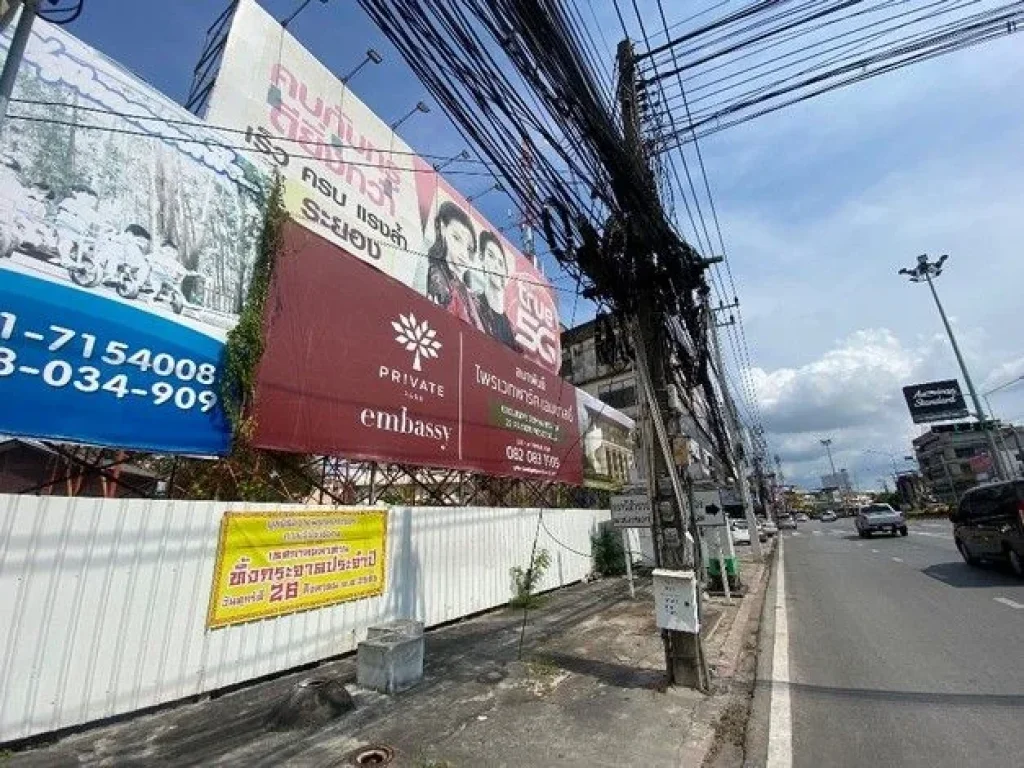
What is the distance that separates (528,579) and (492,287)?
733 cm

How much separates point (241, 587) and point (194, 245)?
3870 mm

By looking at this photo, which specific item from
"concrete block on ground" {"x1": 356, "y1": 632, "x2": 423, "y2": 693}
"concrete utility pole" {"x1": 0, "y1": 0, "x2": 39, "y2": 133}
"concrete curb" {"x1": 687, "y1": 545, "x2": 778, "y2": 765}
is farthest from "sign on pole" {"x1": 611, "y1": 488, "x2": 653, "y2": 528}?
"concrete utility pole" {"x1": 0, "y1": 0, "x2": 39, "y2": 133}

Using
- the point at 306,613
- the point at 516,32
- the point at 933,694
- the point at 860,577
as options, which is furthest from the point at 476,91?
the point at 860,577

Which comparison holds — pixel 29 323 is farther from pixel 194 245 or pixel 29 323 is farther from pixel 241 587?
pixel 241 587

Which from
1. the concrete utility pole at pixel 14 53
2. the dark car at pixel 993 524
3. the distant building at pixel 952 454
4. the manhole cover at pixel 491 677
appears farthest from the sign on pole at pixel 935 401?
the concrete utility pole at pixel 14 53

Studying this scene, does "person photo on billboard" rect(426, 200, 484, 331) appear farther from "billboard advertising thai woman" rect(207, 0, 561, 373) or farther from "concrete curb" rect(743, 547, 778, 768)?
"concrete curb" rect(743, 547, 778, 768)

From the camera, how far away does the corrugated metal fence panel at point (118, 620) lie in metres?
3.94

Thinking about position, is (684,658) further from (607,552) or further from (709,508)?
(607,552)

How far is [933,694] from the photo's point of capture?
501cm

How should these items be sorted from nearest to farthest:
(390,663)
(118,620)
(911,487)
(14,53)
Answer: (14,53)
(118,620)
(390,663)
(911,487)

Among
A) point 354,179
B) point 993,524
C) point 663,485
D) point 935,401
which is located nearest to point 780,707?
point 663,485

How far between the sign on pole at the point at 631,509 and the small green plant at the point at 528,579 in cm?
189

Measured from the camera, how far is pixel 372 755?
384cm

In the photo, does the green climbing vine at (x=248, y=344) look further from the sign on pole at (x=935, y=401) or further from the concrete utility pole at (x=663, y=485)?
the sign on pole at (x=935, y=401)
